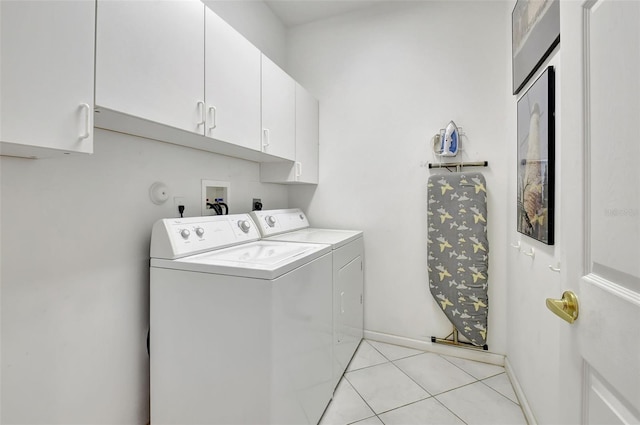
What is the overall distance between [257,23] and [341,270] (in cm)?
206

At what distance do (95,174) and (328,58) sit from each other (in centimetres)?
214

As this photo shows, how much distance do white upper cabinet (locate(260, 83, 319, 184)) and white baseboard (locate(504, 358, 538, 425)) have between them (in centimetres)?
201

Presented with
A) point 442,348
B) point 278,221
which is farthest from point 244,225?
point 442,348

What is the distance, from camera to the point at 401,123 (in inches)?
93.6

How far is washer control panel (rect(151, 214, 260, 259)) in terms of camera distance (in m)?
1.33

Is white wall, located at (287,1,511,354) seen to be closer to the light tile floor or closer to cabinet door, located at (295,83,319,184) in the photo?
cabinet door, located at (295,83,319,184)

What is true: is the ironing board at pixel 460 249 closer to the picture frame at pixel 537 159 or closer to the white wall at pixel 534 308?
the white wall at pixel 534 308

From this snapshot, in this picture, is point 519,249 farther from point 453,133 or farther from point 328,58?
point 328,58

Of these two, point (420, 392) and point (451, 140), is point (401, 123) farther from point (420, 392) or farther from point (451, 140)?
Result: point (420, 392)

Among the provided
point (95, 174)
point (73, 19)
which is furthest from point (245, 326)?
point (73, 19)

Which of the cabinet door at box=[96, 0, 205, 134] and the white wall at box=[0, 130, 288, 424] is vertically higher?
the cabinet door at box=[96, 0, 205, 134]

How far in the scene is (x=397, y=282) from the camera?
242 centimetres

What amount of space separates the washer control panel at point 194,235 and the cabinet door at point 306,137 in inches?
29.2

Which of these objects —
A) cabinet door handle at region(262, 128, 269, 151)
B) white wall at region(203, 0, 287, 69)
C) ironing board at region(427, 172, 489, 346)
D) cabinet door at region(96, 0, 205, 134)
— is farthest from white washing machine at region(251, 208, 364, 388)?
white wall at region(203, 0, 287, 69)
